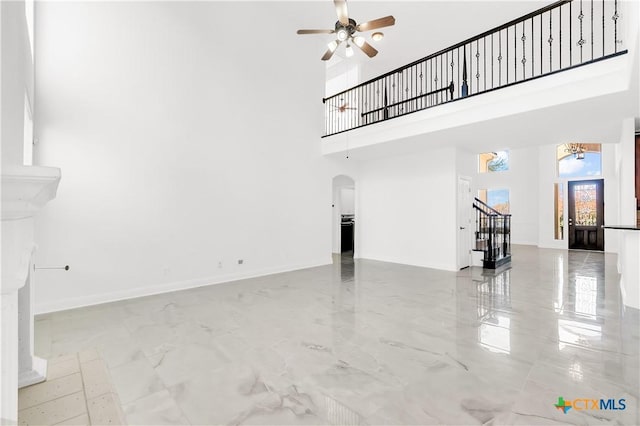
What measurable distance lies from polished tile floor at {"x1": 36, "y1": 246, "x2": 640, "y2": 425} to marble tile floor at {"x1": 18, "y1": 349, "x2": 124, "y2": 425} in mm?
99

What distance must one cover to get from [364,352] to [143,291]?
383 centimetres

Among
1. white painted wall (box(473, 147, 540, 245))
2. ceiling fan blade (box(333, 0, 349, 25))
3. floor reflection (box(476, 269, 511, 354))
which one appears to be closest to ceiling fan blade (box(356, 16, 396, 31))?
ceiling fan blade (box(333, 0, 349, 25))

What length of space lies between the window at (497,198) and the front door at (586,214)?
203 centimetres

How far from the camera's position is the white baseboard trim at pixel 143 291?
4096 mm

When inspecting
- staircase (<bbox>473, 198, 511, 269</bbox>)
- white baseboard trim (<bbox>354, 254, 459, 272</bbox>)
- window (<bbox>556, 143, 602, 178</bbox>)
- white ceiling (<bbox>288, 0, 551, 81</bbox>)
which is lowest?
white baseboard trim (<bbox>354, 254, 459, 272</bbox>)

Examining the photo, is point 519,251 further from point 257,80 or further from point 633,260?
point 257,80

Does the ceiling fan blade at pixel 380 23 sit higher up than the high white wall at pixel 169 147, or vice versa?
the ceiling fan blade at pixel 380 23

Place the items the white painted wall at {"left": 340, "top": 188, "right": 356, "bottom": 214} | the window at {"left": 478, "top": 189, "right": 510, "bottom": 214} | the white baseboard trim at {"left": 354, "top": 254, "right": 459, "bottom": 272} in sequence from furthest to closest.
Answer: the window at {"left": 478, "top": 189, "right": 510, "bottom": 214} → the white painted wall at {"left": 340, "top": 188, "right": 356, "bottom": 214} → the white baseboard trim at {"left": 354, "top": 254, "right": 459, "bottom": 272}

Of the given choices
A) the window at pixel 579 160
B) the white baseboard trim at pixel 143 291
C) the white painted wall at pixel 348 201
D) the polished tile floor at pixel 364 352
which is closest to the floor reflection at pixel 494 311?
the polished tile floor at pixel 364 352

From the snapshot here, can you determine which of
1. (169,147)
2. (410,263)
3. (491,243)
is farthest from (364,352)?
(491,243)

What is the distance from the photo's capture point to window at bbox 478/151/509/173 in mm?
12073

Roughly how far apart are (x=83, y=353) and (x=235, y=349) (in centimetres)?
146
